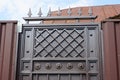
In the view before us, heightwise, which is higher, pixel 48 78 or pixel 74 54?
pixel 74 54

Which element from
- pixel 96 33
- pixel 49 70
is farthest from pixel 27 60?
pixel 96 33

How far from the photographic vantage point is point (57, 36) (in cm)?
489

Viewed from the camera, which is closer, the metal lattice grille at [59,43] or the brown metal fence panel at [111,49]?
the brown metal fence panel at [111,49]

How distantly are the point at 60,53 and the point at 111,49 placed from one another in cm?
92

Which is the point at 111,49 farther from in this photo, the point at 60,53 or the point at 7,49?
the point at 7,49

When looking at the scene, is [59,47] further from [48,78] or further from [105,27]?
[105,27]

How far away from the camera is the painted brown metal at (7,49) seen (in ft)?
15.2

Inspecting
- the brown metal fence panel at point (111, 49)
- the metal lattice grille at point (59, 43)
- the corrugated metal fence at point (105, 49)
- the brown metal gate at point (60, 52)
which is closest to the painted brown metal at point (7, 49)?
the corrugated metal fence at point (105, 49)

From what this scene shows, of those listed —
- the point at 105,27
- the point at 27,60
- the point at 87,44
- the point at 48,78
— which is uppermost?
the point at 105,27

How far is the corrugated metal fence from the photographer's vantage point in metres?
4.55

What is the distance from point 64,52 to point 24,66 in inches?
30.4

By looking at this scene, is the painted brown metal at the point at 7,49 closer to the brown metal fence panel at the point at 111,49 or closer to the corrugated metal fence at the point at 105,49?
the corrugated metal fence at the point at 105,49

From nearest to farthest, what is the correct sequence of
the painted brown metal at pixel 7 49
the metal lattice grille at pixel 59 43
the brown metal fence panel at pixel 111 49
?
1. the brown metal fence panel at pixel 111 49
2. the painted brown metal at pixel 7 49
3. the metal lattice grille at pixel 59 43

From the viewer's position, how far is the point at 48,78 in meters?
4.71
